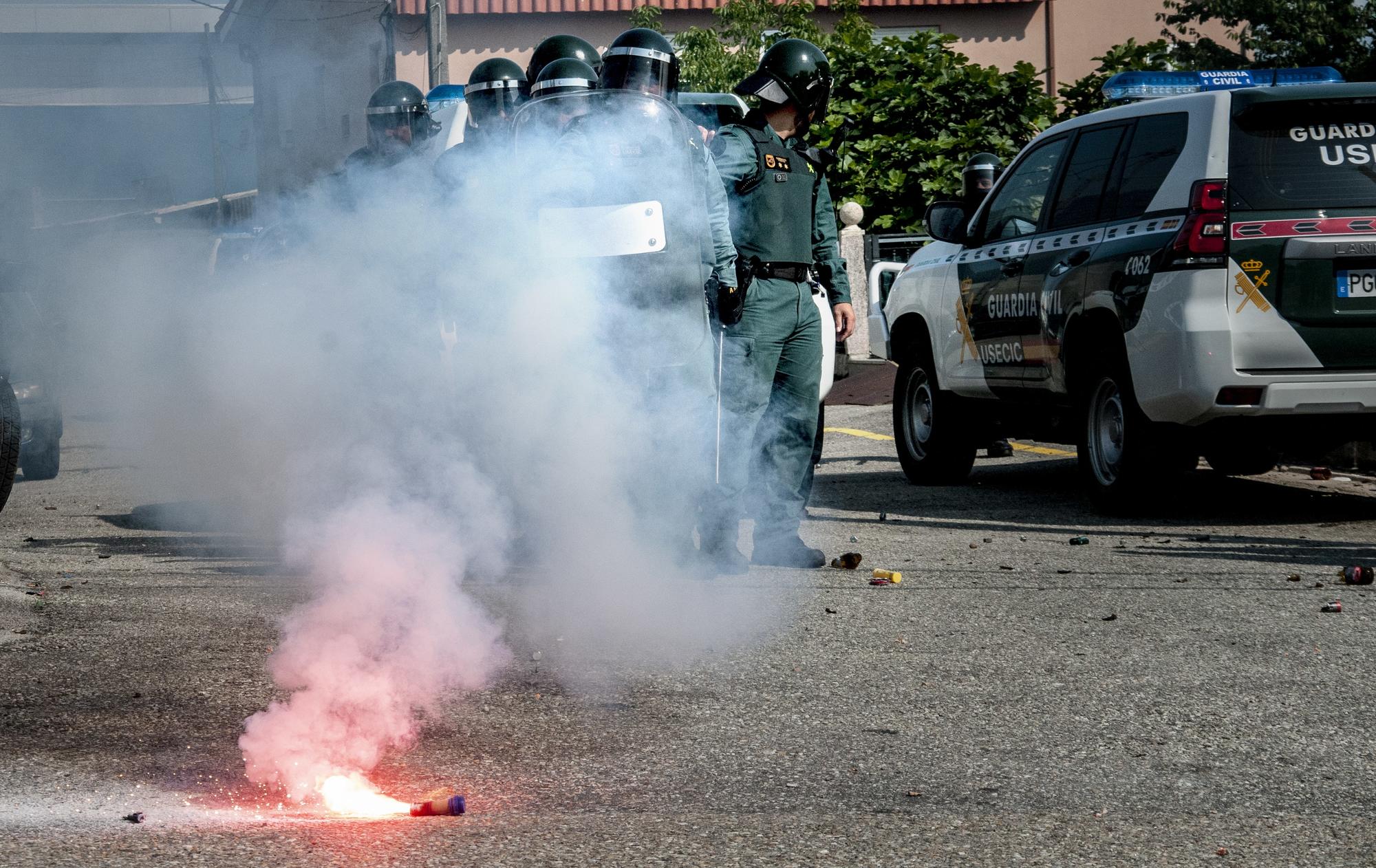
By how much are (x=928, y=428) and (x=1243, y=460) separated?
6.19 feet

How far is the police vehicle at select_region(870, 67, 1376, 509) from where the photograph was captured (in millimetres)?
7043

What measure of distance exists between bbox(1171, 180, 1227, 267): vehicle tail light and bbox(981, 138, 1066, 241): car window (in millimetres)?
1445

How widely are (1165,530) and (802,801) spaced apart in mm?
4512

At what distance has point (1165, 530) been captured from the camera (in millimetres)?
7496

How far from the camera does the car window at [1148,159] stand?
24.4 ft

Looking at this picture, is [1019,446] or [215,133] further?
[1019,446]

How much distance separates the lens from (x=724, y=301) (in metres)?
6.12

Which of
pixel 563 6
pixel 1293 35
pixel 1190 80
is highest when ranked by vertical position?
pixel 563 6

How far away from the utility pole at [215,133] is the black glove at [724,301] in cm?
348

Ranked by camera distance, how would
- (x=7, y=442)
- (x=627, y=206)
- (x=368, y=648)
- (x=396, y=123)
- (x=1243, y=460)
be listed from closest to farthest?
1. (x=368, y=648)
2. (x=627, y=206)
3. (x=396, y=123)
4. (x=7, y=442)
5. (x=1243, y=460)

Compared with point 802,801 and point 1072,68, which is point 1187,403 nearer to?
point 802,801

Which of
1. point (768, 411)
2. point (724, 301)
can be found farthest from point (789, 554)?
point (724, 301)

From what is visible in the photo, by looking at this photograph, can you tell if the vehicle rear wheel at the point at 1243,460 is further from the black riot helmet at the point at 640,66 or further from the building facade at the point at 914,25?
the building facade at the point at 914,25

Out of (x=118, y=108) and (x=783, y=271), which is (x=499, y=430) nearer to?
(x=783, y=271)
